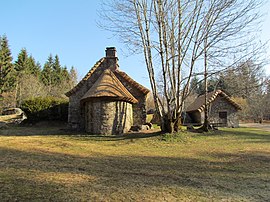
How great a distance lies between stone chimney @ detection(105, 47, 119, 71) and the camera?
649 inches

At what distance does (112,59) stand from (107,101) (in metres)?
5.22

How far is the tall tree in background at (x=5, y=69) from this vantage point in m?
34.5

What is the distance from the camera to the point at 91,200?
314 cm

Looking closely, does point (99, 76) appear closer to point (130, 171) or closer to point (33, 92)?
point (130, 171)

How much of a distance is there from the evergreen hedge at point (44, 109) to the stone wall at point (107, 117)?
637cm

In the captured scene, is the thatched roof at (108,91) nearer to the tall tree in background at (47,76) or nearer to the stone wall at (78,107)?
the stone wall at (78,107)

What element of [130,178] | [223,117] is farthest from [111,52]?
[223,117]

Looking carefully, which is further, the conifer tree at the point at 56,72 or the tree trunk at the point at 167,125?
the conifer tree at the point at 56,72

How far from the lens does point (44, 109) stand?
1812 cm

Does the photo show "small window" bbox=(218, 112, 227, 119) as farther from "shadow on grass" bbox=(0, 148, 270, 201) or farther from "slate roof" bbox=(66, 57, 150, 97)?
"shadow on grass" bbox=(0, 148, 270, 201)

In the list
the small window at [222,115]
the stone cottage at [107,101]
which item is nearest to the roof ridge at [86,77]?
the stone cottage at [107,101]

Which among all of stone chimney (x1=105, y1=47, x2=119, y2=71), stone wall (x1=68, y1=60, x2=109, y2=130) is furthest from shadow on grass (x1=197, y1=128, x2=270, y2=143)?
stone wall (x1=68, y1=60, x2=109, y2=130)

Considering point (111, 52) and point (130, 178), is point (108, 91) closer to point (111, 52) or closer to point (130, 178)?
point (111, 52)

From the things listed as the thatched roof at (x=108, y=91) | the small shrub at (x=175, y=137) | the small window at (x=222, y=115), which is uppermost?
the thatched roof at (x=108, y=91)
